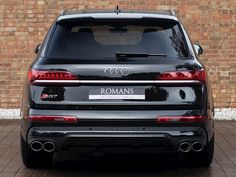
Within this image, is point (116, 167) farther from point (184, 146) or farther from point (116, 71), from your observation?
point (116, 71)

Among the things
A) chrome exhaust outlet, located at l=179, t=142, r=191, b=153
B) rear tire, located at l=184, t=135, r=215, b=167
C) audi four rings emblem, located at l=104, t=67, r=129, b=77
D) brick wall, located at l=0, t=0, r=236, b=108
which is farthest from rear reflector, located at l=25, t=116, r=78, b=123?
brick wall, located at l=0, t=0, r=236, b=108

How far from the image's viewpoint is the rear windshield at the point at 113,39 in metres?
6.98

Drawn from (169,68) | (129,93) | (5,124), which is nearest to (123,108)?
(129,93)

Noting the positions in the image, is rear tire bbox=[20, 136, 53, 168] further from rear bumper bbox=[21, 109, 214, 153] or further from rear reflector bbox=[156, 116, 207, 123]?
rear reflector bbox=[156, 116, 207, 123]

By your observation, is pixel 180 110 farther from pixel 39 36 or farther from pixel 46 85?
pixel 39 36

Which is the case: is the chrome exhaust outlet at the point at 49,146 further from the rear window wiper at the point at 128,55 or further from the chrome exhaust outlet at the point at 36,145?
the rear window wiper at the point at 128,55

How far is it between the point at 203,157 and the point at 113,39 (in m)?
1.74

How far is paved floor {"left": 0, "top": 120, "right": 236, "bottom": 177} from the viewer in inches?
296

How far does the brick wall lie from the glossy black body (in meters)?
5.41

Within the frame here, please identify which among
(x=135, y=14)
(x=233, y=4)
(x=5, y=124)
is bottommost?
(x=5, y=124)

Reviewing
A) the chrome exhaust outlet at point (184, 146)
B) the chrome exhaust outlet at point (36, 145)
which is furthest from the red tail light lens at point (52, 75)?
the chrome exhaust outlet at point (184, 146)

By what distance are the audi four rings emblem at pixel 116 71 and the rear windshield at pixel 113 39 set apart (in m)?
0.20

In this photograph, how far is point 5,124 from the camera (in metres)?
11.7

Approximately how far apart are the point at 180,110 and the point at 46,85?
1.34 m
